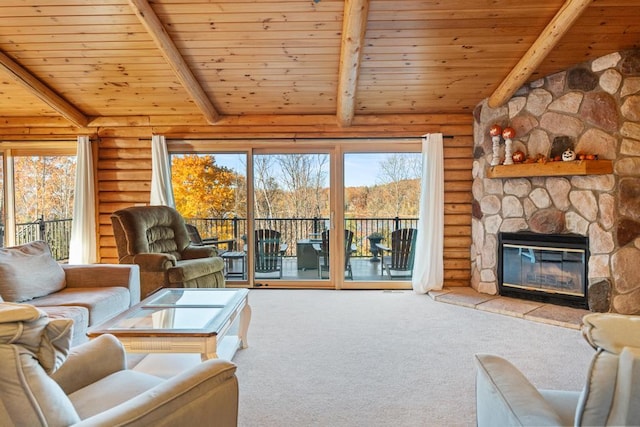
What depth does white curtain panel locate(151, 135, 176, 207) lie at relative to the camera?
5359mm

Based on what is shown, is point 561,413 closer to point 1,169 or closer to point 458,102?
point 458,102

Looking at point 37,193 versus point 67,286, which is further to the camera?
point 37,193

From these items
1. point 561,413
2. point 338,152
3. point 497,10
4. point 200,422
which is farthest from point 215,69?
point 561,413

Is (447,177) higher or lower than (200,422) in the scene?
higher

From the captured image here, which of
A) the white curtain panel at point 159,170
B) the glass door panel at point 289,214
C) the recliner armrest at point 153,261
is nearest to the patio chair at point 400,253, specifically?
the glass door panel at point 289,214

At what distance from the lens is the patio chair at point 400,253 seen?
555cm

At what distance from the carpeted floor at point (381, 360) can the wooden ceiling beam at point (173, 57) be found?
7.71 ft

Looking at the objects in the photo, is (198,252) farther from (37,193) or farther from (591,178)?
(591,178)

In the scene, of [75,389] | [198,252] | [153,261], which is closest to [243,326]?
[153,261]

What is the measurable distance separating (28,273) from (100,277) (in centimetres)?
54

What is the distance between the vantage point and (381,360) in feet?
10.2

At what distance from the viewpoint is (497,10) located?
355cm

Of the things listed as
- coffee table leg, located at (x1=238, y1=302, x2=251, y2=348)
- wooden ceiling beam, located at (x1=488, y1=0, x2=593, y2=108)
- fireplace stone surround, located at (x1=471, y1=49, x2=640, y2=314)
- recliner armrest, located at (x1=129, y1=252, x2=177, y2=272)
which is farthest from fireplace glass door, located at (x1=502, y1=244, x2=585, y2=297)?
recliner armrest, located at (x1=129, y1=252, x2=177, y2=272)

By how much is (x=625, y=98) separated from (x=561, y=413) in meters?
3.72
